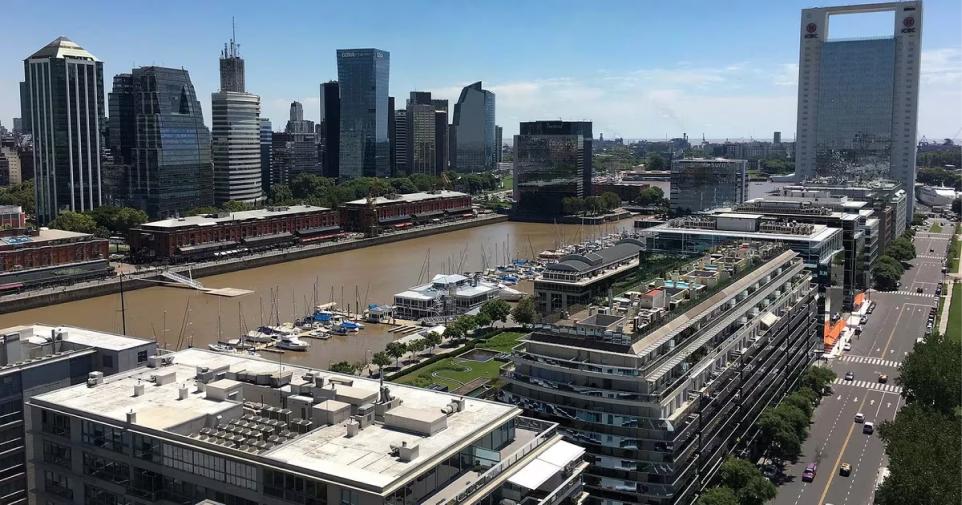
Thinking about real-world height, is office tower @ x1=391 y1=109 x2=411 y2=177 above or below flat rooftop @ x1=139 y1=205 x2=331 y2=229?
above

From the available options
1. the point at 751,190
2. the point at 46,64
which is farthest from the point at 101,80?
the point at 751,190

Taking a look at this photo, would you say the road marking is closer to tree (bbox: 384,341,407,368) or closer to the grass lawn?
the grass lawn

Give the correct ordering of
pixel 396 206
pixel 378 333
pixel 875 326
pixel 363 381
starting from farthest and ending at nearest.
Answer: pixel 396 206, pixel 875 326, pixel 378 333, pixel 363 381

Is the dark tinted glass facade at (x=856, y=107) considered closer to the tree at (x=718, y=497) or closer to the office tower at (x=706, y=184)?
the office tower at (x=706, y=184)

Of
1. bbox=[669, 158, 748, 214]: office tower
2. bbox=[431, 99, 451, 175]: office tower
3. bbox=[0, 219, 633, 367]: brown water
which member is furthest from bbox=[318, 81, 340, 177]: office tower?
bbox=[669, 158, 748, 214]: office tower

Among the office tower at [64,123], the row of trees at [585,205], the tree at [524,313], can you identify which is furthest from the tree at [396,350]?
the row of trees at [585,205]

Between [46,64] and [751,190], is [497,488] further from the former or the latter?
[751,190]
